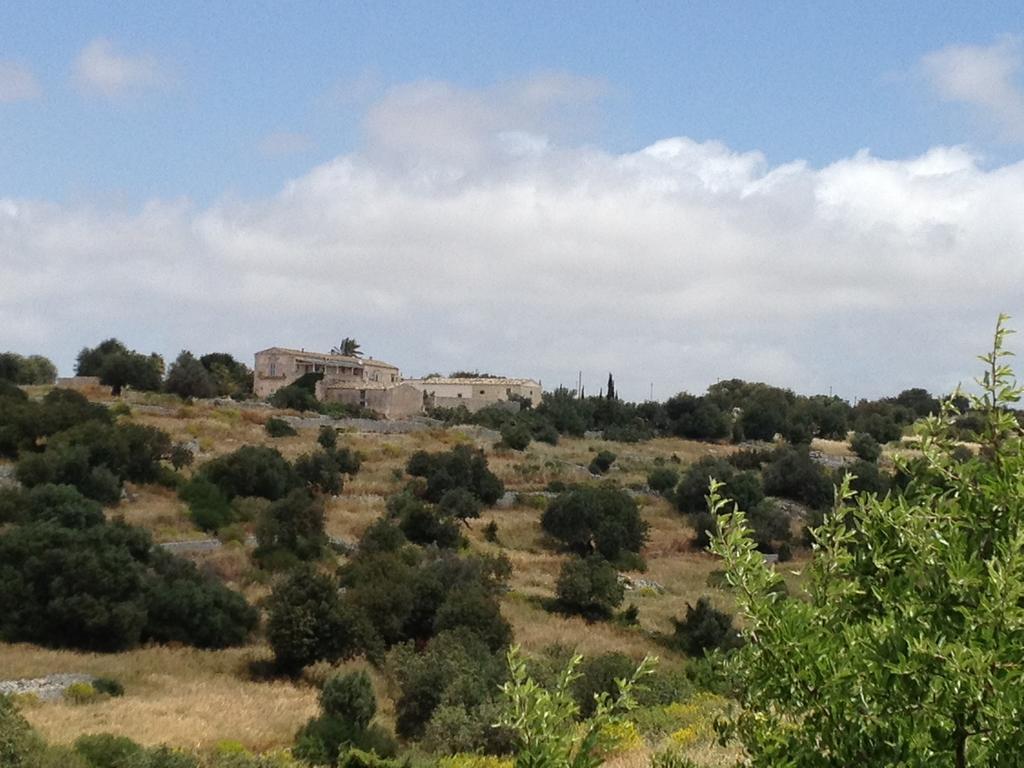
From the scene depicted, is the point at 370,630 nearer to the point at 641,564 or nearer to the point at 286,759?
the point at 286,759

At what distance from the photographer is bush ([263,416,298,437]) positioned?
63188 mm

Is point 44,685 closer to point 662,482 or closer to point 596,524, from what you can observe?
point 596,524

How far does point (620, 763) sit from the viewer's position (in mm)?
12508

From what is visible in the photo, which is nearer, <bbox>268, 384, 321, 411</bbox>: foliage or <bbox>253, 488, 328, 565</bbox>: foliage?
<bbox>253, 488, 328, 565</bbox>: foliage

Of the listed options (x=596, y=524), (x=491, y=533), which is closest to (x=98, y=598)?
(x=491, y=533)

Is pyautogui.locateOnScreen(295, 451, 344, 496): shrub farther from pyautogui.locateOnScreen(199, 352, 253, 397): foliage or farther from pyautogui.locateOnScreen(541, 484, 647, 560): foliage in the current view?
pyautogui.locateOnScreen(199, 352, 253, 397): foliage

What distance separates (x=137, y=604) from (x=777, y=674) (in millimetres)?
26167

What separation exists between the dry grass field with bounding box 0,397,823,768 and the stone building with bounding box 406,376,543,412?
29.2m

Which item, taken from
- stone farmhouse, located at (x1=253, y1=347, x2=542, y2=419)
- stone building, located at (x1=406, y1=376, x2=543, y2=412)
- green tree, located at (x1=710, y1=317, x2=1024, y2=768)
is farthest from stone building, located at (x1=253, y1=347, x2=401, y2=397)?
green tree, located at (x1=710, y1=317, x2=1024, y2=768)

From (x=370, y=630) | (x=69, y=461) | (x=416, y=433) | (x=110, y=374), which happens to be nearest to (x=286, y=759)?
(x=370, y=630)

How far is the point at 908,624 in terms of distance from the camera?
4.95 meters

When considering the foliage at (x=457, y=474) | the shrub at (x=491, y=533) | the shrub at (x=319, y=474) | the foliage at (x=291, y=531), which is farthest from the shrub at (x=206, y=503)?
the shrub at (x=491, y=533)

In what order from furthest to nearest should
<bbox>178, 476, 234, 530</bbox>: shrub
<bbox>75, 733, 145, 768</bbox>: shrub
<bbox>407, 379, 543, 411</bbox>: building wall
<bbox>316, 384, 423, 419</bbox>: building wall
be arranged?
<bbox>407, 379, 543, 411</bbox>: building wall → <bbox>316, 384, 423, 419</bbox>: building wall → <bbox>178, 476, 234, 530</bbox>: shrub → <bbox>75, 733, 145, 768</bbox>: shrub

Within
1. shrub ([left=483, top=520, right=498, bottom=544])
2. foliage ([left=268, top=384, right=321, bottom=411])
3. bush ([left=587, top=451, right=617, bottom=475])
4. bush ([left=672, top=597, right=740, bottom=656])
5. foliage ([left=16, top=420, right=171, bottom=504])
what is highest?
foliage ([left=268, top=384, right=321, bottom=411])
